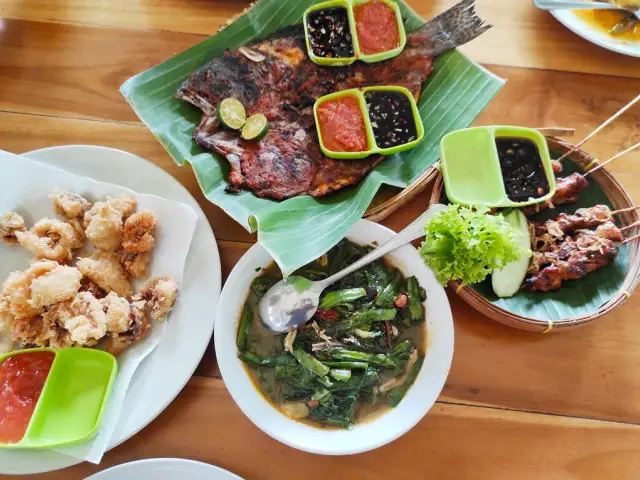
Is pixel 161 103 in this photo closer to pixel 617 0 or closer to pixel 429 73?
pixel 429 73

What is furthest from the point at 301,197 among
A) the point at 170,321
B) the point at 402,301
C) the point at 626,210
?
the point at 626,210

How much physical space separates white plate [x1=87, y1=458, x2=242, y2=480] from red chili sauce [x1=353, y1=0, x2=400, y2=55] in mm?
1960

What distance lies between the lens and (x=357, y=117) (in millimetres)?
2457

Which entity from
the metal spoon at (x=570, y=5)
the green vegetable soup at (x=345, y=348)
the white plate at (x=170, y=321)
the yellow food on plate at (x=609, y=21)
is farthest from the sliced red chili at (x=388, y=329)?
the yellow food on plate at (x=609, y=21)

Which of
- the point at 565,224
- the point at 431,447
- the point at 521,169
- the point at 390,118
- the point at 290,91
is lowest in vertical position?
the point at 431,447

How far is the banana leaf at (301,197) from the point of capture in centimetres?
218

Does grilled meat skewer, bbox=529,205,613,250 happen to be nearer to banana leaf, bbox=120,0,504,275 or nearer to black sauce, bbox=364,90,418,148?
banana leaf, bbox=120,0,504,275

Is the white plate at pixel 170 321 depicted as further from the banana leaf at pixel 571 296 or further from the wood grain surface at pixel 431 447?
the banana leaf at pixel 571 296

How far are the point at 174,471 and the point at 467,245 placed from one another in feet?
4.60

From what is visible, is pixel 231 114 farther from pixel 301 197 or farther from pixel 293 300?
pixel 293 300

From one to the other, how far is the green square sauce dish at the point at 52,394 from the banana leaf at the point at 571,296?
5.25 feet

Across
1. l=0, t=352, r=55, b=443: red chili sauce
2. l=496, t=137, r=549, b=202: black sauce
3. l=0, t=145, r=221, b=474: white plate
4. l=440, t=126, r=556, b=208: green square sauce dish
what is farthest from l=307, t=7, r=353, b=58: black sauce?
l=0, t=352, r=55, b=443: red chili sauce

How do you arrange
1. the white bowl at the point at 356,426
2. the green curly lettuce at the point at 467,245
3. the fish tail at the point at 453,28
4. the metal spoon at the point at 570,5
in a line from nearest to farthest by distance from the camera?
1. the green curly lettuce at the point at 467,245
2. the white bowl at the point at 356,426
3. the fish tail at the point at 453,28
4. the metal spoon at the point at 570,5

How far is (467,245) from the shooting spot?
1875 millimetres
